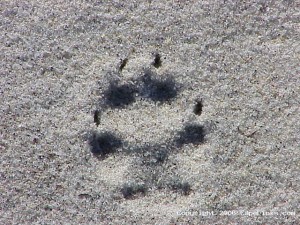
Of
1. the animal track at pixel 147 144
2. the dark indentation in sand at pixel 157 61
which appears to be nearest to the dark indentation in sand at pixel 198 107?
the animal track at pixel 147 144

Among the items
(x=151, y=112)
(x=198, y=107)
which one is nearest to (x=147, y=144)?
(x=151, y=112)

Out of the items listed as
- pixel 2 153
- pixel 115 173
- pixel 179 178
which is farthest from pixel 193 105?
pixel 2 153

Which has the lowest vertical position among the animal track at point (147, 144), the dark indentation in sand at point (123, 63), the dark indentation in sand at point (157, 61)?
the animal track at point (147, 144)

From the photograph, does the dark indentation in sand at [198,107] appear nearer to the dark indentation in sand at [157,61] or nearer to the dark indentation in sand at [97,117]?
the dark indentation in sand at [157,61]

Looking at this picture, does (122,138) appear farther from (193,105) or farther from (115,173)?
(193,105)

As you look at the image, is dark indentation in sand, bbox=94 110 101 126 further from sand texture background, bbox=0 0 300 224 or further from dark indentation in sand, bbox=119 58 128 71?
dark indentation in sand, bbox=119 58 128 71

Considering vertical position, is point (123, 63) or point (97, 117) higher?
point (123, 63)

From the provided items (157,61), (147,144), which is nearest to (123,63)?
(157,61)

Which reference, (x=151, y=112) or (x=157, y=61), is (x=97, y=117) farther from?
(x=157, y=61)
